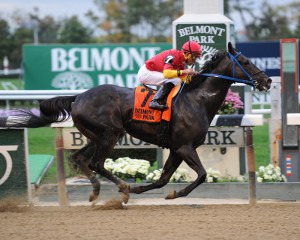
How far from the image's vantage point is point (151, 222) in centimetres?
695

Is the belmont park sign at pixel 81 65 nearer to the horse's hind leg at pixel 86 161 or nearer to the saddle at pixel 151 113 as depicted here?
the horse's hind leg at pixel 86 161

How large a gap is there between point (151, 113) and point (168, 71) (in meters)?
0.49

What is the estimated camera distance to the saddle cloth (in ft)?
26.0

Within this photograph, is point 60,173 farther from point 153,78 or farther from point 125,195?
point 153,78

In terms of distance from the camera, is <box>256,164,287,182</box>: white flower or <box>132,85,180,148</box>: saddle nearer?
<box>132,85,180,148</box>: saddle

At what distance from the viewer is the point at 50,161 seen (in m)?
10.5

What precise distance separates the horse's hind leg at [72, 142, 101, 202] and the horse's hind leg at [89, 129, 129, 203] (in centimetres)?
13

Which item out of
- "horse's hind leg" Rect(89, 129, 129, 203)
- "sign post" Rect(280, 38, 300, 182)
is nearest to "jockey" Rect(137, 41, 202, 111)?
"horse's hind leg" Rect(89, 129, 129, 203)

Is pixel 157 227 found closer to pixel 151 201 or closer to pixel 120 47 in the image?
pixel 151 201

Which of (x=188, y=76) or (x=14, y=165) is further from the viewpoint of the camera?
(x=14, y=165)

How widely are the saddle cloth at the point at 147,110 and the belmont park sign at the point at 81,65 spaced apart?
41.9 ft

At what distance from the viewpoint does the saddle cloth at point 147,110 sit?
7.92 meters

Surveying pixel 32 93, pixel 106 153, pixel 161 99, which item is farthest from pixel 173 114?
pixel 32 93

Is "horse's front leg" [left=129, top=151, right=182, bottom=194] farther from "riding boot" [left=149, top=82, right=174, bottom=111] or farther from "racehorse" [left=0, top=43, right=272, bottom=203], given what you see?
"riding boot" [left=149, top=82, right=174, bottom=111]
